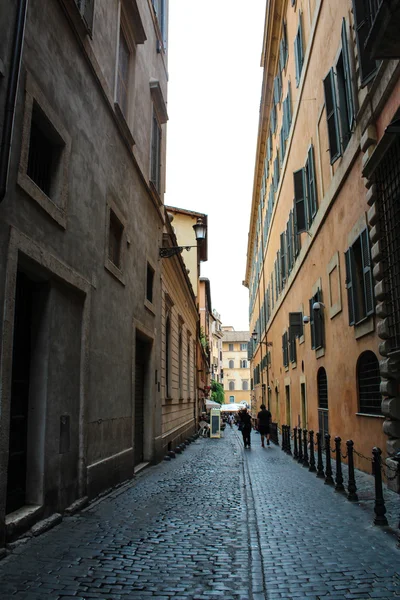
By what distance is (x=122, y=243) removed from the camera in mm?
10227

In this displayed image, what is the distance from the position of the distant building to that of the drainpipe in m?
89.8

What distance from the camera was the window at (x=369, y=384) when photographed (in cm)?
948

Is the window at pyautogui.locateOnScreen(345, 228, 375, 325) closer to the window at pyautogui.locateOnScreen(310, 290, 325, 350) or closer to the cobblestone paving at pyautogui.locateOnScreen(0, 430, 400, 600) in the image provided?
the window at pyautogui.locateOnScreen(310, 290, 325, 350)

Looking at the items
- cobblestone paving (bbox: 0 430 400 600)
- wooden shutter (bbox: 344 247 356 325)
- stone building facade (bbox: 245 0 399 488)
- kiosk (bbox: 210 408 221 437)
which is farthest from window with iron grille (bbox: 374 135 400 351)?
kiosk (bbox: 210 408 221 437)

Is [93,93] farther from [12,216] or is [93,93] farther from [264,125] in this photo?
[264,125]

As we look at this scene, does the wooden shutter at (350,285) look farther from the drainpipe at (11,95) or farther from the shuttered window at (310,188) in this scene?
the drainpipe at (11,95)

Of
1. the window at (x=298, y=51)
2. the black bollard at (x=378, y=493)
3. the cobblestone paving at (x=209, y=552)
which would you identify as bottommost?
the cobblestone paving at (x=209, y=552)

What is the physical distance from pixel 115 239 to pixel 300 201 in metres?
7.61

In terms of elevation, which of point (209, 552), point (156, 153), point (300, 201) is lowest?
point (209, 552)

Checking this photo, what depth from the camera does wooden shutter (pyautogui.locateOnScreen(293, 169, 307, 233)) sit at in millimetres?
15711

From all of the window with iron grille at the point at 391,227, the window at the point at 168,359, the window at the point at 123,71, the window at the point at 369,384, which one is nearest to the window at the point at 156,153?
the window at the point at 123,71

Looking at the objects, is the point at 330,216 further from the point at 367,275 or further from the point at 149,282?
the point at 149,282

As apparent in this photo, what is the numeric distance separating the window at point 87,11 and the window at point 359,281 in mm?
5665

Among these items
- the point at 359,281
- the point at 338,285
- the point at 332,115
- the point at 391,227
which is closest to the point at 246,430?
the point at 338,285
